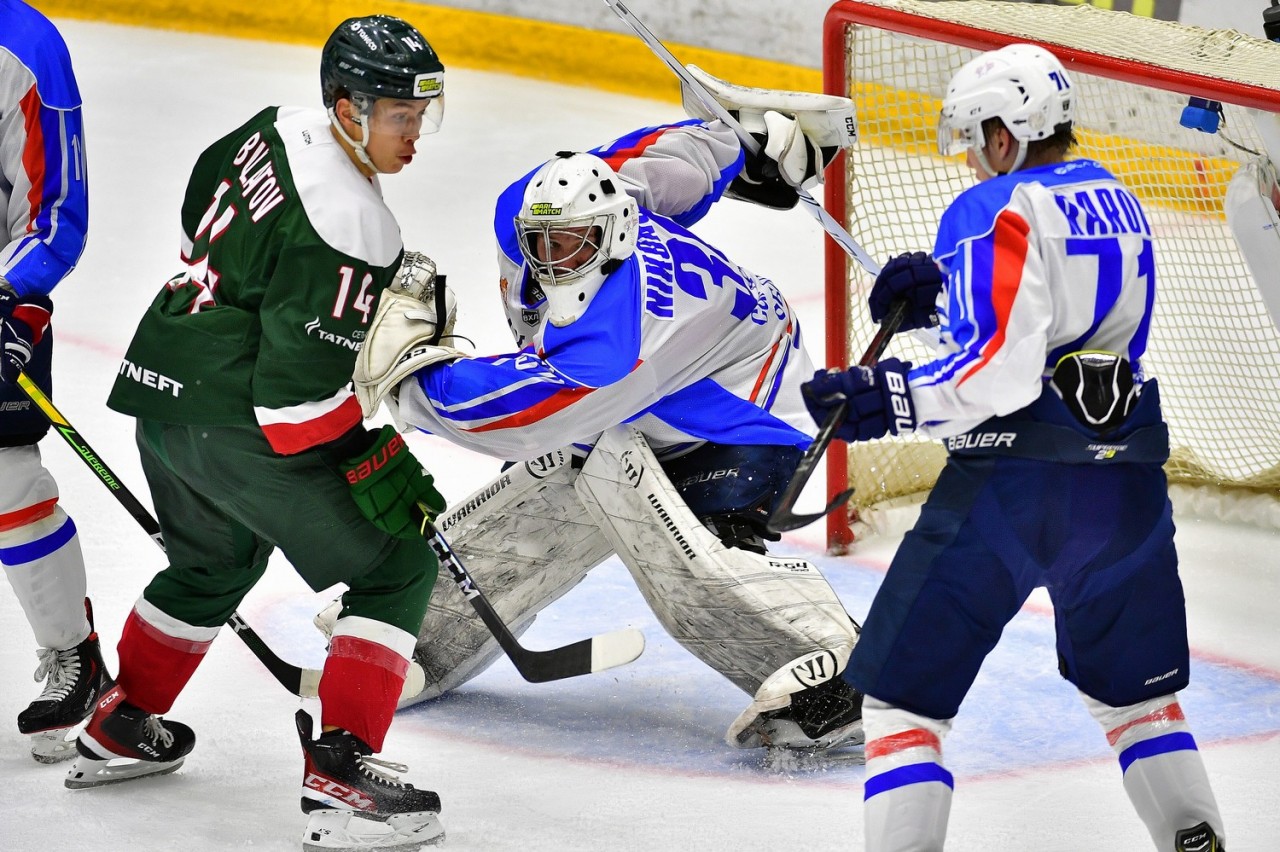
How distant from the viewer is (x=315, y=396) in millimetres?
2512

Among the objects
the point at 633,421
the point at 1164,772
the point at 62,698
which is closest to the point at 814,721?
the point at 633,421

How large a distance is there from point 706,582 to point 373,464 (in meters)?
0.70

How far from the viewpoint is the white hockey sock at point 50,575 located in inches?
117

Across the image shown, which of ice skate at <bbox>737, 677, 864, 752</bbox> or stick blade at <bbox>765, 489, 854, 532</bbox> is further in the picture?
ice skate at <bbox>737, 677, 864, 752</bbox>

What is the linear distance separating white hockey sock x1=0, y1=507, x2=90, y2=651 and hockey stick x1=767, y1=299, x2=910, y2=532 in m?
1.34

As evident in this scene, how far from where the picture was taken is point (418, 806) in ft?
8.68

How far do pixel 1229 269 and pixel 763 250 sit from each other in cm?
190

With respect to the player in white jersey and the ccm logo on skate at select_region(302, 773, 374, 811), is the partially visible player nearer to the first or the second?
the ccm logo on skate at select_region(302, 773, 374, 811)

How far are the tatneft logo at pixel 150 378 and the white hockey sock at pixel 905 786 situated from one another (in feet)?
3.76

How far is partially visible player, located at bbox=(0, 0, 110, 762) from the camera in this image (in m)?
2.87

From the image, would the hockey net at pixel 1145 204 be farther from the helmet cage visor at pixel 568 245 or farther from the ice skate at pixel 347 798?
the ice skate at pixel 347 798

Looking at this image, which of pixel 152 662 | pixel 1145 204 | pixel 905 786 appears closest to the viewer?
pixel 905 786

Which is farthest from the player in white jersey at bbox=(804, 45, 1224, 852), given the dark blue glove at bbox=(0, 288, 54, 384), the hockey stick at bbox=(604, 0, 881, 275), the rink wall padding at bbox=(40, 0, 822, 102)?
the rink wall padding at bbox=(40, 0, 822, 102)

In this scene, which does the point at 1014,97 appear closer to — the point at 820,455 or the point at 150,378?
the point at 820,455
